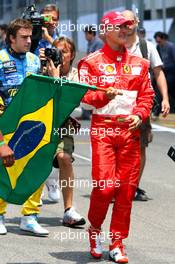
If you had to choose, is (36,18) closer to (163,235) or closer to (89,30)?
(163,235)

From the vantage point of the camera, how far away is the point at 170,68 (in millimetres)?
21797

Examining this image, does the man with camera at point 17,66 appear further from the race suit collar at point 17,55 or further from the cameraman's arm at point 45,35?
the cameraman's arm at point 45,35

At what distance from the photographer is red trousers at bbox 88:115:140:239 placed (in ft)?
24.3

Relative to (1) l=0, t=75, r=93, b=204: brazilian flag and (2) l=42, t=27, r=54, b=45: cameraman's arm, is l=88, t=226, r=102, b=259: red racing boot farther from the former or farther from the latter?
(2) l=42, t=27, r=54, b=45: cameraman's arm

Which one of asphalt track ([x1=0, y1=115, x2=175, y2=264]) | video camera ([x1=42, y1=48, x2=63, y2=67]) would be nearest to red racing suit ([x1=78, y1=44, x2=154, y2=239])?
asphalt track ([x1=0, y1=115, x2=175, y2=264])

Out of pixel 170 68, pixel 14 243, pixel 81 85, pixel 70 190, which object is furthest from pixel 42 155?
pixel 170 68

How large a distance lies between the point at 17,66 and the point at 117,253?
1973 mm

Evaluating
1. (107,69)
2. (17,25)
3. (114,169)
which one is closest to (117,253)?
(114,169)

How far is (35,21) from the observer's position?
919cm

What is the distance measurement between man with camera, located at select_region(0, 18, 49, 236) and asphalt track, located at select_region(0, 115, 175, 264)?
4.9 inches

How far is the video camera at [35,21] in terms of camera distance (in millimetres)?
9133

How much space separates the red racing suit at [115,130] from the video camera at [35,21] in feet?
5.74

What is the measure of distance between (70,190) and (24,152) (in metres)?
1.87

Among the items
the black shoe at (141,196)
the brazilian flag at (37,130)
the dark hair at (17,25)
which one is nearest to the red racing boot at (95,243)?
the brazilian flag at (37,130)
